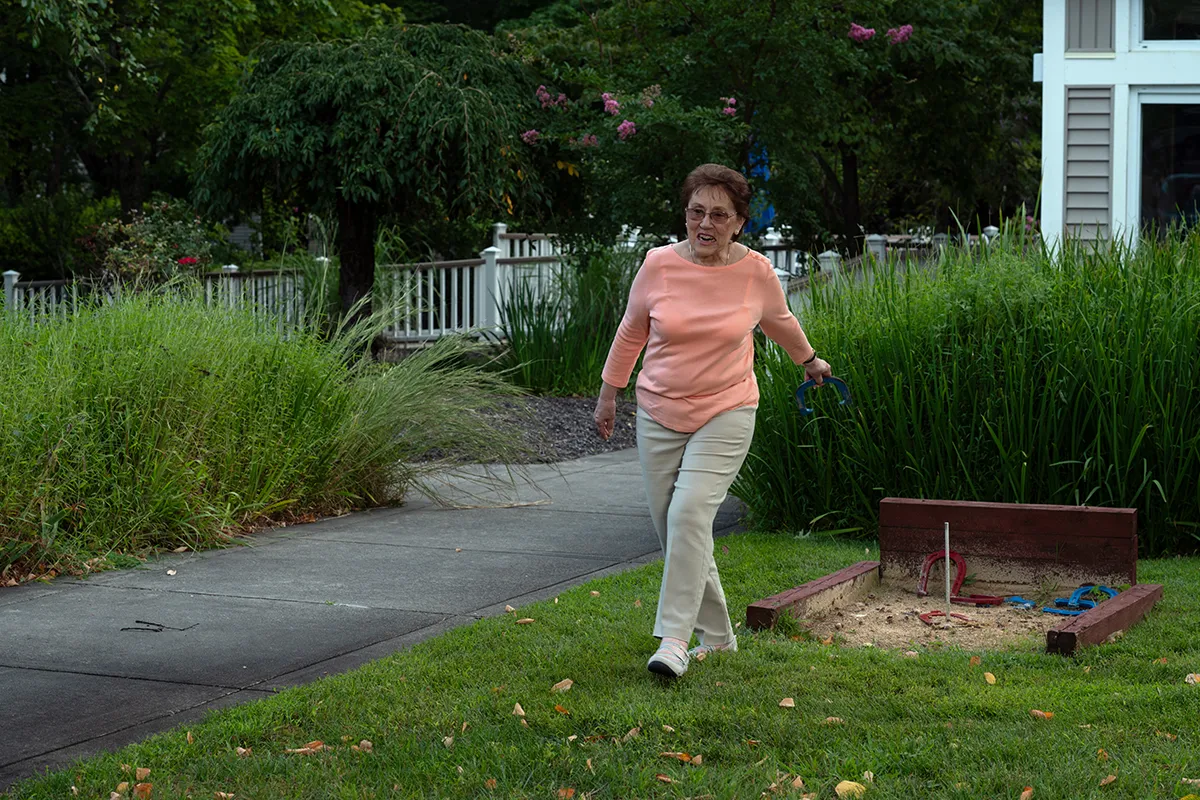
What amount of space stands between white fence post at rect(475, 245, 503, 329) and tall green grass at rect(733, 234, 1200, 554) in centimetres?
951

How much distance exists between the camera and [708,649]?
5047 mm

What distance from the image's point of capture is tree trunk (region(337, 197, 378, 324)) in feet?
45.8

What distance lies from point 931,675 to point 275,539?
4.07m

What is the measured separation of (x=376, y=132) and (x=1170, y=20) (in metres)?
6.72

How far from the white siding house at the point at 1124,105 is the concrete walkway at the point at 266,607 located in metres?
5.65

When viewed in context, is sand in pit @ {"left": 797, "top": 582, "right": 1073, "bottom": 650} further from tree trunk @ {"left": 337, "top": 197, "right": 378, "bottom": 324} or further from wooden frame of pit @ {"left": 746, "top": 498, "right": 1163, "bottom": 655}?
tree trunk @ {"left": 337, "top": 197, "right": 378, "bottom": 324}

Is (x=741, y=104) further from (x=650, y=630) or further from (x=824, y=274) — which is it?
(x=650, y=630)

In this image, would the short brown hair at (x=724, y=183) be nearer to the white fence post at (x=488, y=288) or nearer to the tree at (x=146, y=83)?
the white fence post at (x=488, y=288)

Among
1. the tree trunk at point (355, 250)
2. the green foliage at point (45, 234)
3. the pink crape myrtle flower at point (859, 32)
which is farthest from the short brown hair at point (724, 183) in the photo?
the green foliage at point (45, 234)

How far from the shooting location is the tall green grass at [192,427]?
276 inches

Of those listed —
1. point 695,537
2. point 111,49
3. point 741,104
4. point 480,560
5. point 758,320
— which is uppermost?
point 111,49

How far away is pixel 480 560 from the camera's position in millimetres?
7227

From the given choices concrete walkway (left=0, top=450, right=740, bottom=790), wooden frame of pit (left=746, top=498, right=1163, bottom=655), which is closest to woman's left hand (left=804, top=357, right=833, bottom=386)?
wooden frame of pit (left=746, top=498, right=1163, bottom=655)

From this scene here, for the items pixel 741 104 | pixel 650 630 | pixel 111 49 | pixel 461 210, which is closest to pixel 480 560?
pixel 650 630
